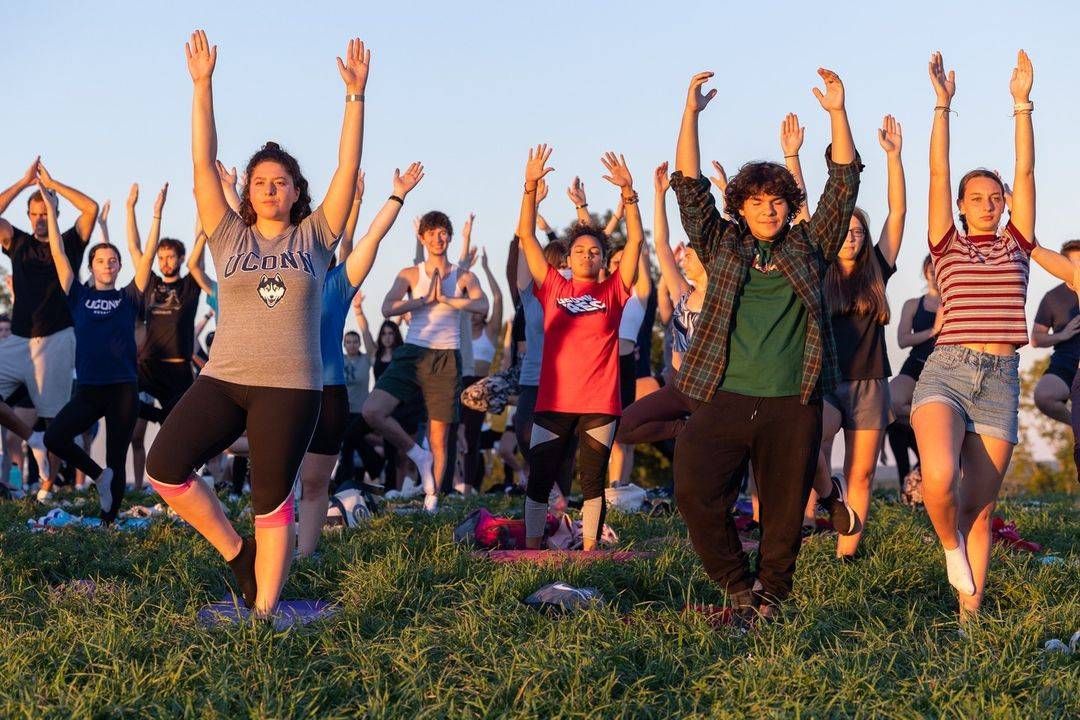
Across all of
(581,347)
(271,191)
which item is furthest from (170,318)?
(271,191)

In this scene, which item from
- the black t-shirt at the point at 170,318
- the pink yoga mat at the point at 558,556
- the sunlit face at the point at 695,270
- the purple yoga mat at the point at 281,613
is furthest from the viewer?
the black t-shirt at the point at 170,318

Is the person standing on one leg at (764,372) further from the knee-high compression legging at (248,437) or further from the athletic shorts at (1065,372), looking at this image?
the athletic shorts at (1065,372)

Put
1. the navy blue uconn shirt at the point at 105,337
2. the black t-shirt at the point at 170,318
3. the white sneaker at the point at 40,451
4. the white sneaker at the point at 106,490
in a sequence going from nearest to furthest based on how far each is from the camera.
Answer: the white sneaker at the point at 106,490 < the navy blue uconn shirt at the point at 105,337 < the black t-shirt at the point at 170,318 < the white sneaker at the point at 40,451

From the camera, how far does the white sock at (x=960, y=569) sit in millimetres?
5617

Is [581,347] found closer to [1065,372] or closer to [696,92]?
[696,92]

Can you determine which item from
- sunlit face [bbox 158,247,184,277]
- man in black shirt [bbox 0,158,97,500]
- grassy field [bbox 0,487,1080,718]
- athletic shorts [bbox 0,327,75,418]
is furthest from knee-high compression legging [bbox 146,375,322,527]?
athletic shorts [bbox 0,327,75,418]

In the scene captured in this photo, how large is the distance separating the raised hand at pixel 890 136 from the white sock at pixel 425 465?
17.9 ft

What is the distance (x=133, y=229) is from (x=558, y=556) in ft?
18.7

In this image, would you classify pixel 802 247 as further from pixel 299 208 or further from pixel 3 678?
pixel 3 678

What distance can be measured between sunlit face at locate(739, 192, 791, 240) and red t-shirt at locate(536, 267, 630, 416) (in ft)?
7.69

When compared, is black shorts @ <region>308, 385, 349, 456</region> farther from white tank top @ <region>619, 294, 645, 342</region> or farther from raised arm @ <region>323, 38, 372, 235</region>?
white tank top @ <region>619, 294, 645, 342</region>

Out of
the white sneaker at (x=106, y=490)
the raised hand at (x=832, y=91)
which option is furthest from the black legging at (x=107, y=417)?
the raised hand at (x=832, y=91)

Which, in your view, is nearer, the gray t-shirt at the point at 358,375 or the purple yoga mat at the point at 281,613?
the purple yoga mat at the point at 281,613

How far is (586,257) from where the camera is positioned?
8016 mm
